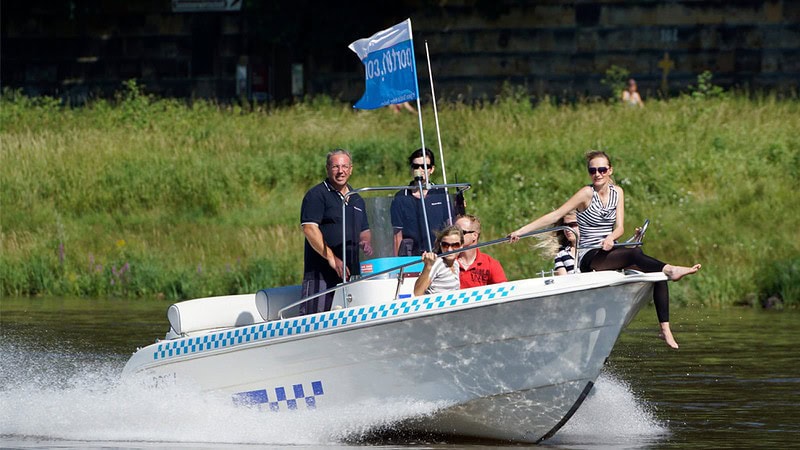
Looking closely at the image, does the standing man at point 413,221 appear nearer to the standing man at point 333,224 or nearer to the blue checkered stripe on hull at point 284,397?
the standing man at point 333,224

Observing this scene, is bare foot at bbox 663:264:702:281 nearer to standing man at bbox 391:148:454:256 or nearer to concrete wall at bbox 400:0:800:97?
standing man at bbox 391:148:454:256

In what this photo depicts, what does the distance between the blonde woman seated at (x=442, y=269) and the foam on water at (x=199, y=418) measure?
2.59 feet

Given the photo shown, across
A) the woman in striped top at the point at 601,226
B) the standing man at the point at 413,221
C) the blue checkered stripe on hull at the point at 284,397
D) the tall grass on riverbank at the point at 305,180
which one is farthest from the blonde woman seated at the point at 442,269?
the tall grass on riverbank at the point at 305,180

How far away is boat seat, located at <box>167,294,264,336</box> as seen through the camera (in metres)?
12.2

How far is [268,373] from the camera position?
11.3 m

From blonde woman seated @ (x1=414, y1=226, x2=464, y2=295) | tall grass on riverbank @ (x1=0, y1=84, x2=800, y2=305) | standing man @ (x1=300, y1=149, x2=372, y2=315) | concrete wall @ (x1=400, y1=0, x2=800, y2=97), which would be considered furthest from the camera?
concrete wall @ (x1=400, y1=0, x2=800, y2=97)

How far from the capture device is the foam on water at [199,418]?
11227 millimetres

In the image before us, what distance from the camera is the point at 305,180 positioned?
2564 cm

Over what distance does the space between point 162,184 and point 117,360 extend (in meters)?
10.8

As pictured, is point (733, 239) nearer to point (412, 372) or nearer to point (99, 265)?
point (99, 265)

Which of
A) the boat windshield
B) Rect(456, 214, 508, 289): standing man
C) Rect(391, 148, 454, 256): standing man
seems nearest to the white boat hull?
Rect(456, 214, 508, 289): standing man

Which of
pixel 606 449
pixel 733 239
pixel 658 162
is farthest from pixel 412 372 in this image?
pixel 658 162

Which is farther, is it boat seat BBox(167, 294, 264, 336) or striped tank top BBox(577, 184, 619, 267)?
boat seat BBox(167, 294, 264, 336)

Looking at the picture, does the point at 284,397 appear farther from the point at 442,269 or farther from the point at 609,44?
the point at 609,44
